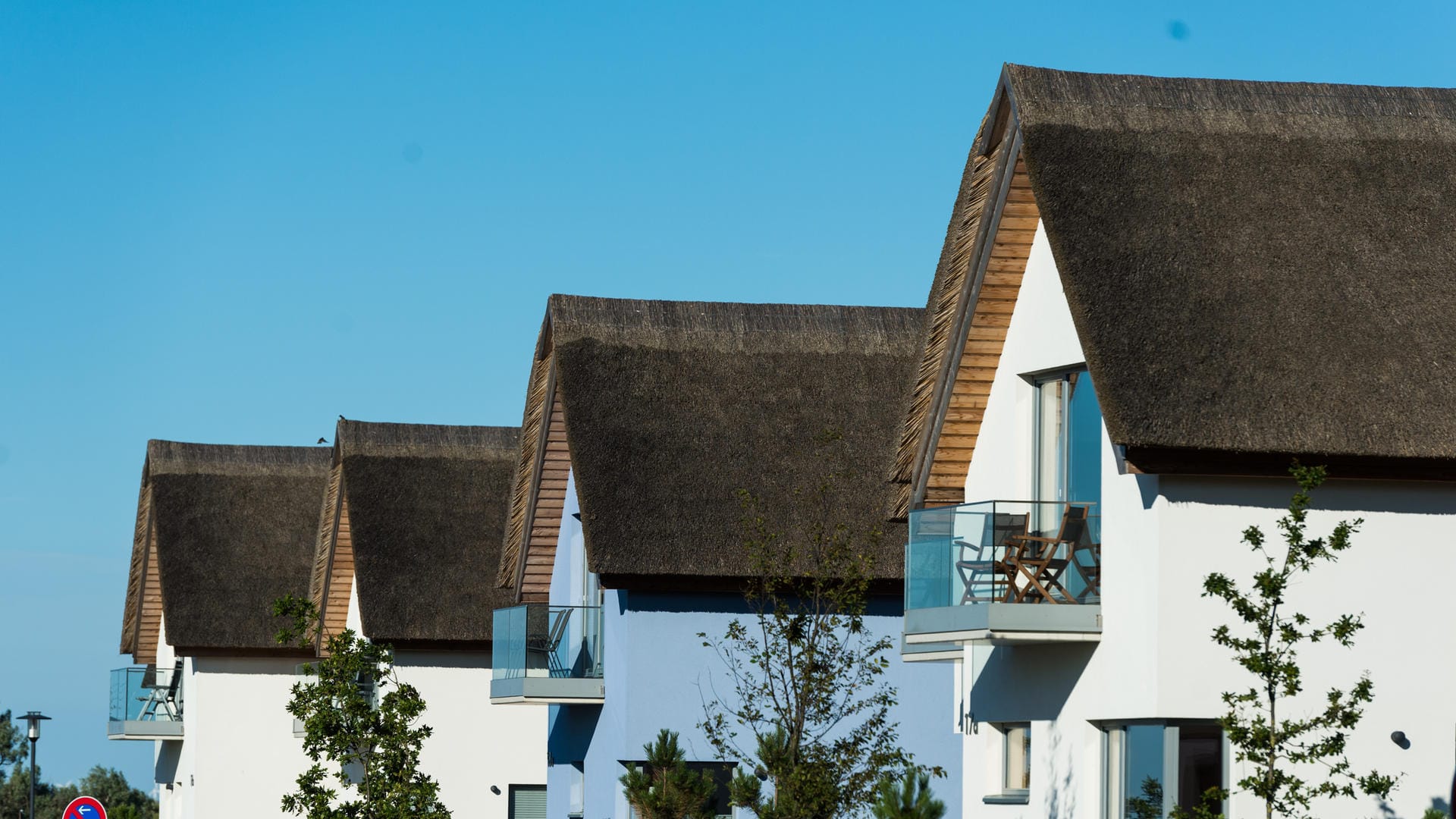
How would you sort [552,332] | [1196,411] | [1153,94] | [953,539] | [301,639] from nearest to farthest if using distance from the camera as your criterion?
[1196,411], [953,539], [1153,94], [301,639], [552,332]

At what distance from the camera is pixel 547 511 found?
27.9 meters

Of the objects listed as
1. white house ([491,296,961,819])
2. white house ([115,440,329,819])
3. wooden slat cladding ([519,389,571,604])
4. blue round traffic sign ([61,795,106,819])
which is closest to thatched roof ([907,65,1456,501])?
white house ([491,296,961,819])

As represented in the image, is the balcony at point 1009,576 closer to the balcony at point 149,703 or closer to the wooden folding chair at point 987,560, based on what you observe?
the wooden folding chair at point 987,560

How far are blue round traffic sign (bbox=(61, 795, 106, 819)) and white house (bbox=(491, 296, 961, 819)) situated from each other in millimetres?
4855

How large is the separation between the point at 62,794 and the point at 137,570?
41487 mm

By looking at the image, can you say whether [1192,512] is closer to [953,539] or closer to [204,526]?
[953,539]

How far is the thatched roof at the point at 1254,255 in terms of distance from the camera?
15180 millimetres

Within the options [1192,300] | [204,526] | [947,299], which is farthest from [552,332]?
[204,526]

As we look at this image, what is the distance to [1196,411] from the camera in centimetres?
1503

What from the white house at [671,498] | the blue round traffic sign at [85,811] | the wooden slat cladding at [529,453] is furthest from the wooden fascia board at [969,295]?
the blue round traffic sign at [85,811]

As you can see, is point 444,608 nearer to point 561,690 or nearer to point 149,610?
point 561,690

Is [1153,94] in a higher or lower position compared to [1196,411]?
higher

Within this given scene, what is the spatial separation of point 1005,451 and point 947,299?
1460mm

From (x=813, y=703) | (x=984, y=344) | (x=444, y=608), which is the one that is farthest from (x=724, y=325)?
(x=813, y=703)
